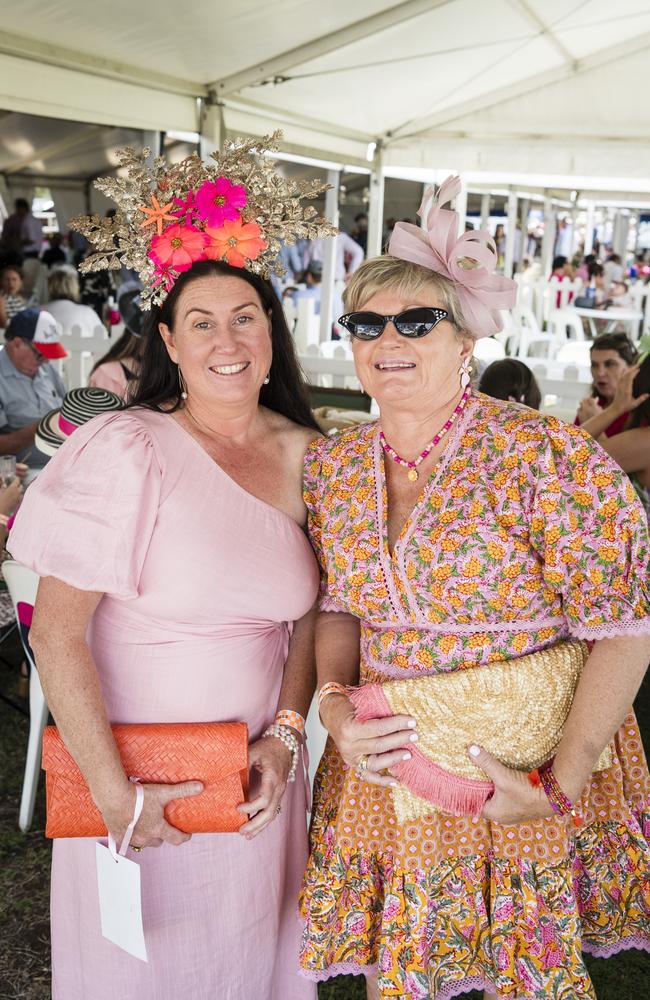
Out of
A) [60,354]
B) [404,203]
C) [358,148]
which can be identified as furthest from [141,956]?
[404,203]

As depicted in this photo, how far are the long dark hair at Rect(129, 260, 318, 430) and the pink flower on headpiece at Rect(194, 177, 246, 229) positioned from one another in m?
0.09

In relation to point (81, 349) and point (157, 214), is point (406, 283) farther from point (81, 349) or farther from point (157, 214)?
point (81, 349)

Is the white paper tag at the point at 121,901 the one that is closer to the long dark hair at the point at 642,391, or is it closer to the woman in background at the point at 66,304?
the long dark hair at the point at 642,391

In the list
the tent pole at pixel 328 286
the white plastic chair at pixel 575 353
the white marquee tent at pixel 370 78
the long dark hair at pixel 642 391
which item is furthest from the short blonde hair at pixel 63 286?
the long dark hair at pixel 642 391

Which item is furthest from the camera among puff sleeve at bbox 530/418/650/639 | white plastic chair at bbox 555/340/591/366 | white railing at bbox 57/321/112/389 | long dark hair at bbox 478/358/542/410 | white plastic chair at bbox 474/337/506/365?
white plastic chair at bbox 555/340/591/366

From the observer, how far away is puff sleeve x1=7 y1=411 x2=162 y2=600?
1.69 meters

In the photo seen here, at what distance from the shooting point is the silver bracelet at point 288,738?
6.40 feet

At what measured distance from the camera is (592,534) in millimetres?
1637

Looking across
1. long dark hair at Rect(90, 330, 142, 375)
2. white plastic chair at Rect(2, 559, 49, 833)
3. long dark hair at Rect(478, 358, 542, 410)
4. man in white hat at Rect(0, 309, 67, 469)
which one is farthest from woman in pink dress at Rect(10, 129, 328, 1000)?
man in white hat at Rect(0, 309, 67, 469)

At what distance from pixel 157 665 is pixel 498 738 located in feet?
2.24

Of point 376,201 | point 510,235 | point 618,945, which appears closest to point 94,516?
point 618,945

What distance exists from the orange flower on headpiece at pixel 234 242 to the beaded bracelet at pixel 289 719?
0.97m

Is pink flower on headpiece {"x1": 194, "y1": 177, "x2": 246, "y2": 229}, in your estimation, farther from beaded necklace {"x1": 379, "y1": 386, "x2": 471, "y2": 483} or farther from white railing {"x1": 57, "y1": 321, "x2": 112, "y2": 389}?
white railing {"x1": 57, "y1": 321, "x2": 112, "y2": 389}

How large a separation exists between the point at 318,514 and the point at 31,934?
5.81 feet
